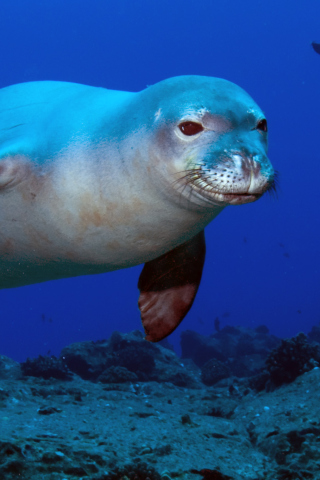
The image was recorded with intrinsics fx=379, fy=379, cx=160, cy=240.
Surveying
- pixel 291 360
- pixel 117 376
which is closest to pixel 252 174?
pixel 291 360

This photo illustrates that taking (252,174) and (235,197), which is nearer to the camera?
(252,174)

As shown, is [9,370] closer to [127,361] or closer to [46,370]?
[46,370]

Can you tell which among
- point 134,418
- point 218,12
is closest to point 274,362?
point 134,418

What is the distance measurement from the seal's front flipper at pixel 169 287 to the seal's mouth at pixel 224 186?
1.94 metres

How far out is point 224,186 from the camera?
2.43m

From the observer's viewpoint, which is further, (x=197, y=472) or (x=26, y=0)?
(x=26, y=0)

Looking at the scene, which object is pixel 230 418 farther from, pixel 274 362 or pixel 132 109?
pixel 132 109

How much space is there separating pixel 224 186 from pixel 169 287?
2471 millimetres

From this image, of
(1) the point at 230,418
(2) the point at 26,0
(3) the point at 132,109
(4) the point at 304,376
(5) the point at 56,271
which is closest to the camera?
(3) the point at 132,109

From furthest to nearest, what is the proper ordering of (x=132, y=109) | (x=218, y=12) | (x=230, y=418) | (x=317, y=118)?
(x=317, y=118) < (x=218, y=12) < (x=230, y=418) < (x=132, y=109)

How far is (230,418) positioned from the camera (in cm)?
586

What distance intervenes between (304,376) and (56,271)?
15.5 ft

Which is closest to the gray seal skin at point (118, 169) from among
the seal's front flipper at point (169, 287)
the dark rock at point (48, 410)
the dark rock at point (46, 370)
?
the seal's front flipper at point (169, 287)

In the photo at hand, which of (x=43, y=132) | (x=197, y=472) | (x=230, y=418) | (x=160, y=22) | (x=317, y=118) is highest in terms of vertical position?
(x=160, y=22)
